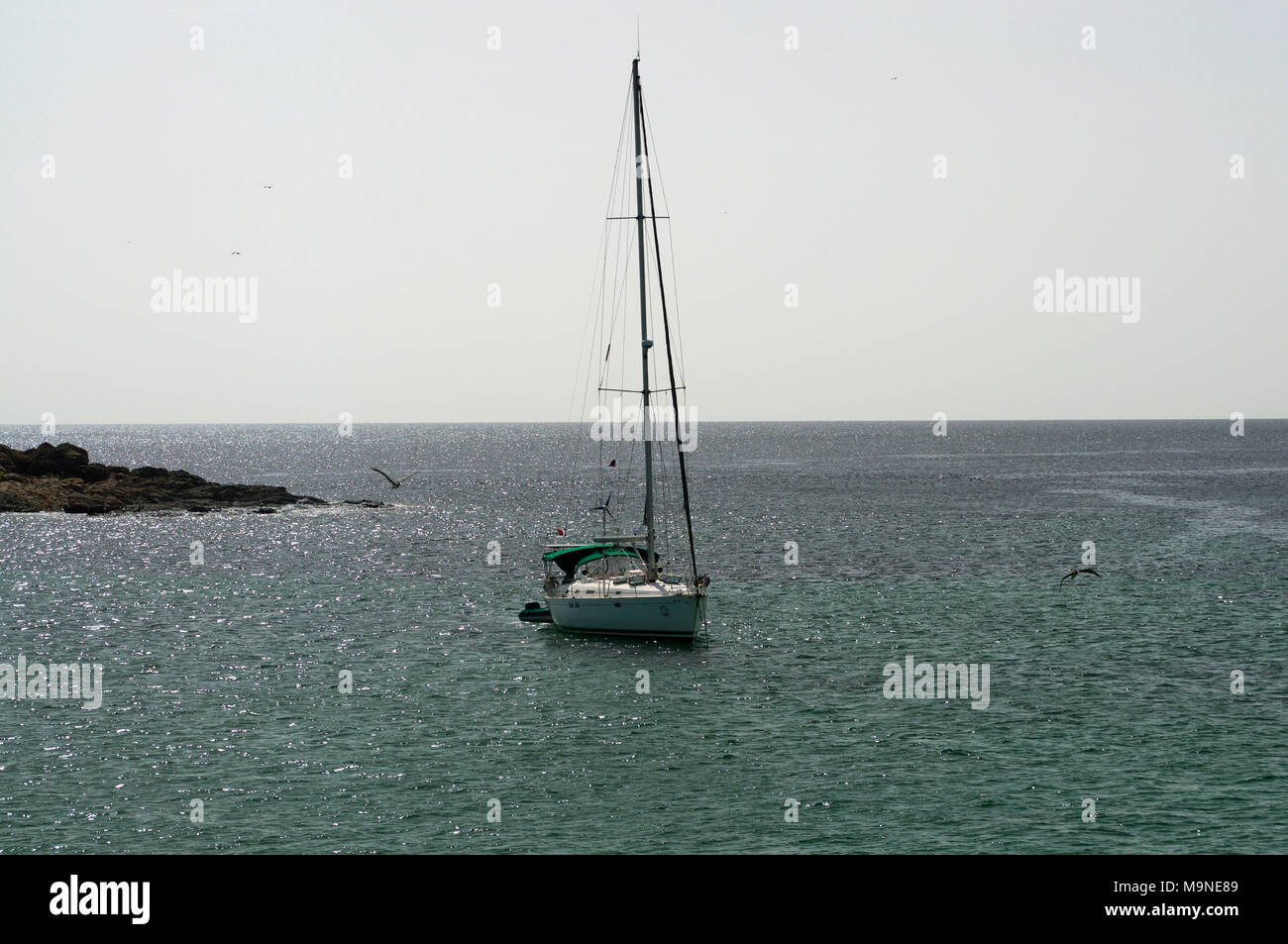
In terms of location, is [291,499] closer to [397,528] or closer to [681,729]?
[397,528]

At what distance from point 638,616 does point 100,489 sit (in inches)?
3572

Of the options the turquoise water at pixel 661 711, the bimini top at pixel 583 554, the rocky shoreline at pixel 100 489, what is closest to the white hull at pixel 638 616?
the turquoise water at pixel 661 711

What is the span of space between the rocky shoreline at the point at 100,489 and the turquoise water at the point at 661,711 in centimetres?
3594

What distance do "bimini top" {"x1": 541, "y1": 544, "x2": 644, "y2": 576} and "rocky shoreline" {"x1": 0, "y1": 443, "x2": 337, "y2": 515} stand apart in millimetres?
74896

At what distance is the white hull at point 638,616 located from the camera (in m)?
48.2

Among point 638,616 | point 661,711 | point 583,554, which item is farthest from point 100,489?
point 661,711

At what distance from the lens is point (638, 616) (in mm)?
48969

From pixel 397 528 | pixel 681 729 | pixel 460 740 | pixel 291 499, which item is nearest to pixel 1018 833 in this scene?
pixel 681 729

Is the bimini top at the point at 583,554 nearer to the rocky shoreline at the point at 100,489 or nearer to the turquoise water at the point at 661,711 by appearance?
the turquoise water at the point at 661,711

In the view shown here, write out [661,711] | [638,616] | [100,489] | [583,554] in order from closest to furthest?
[661,711]
[638,616]
[583,554]
[100,489]

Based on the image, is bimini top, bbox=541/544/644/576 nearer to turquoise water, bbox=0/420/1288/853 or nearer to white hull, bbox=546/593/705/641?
turquoise water, bbox=0/420/1288/853

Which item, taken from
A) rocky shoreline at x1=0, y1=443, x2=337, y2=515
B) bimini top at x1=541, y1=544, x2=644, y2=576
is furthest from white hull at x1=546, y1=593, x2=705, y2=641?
rocky shoreline at x1=0, y1=443, x2=337, y2=515

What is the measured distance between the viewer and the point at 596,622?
4988 cm

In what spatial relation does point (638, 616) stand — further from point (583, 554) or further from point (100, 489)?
point (100, 489)
